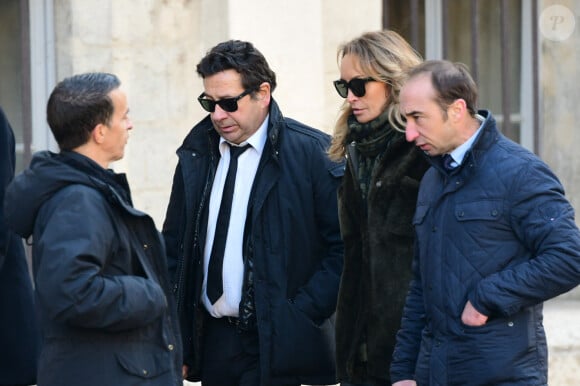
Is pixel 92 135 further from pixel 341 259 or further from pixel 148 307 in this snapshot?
pixel 341 259

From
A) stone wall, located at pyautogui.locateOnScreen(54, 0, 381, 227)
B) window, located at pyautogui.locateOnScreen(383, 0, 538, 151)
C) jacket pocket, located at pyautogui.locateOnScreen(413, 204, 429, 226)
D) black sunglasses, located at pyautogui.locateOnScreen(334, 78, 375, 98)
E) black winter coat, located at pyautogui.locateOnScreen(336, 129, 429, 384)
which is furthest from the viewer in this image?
window, located at pyautogui.locateOnScreen(383, 0, 538, 151)

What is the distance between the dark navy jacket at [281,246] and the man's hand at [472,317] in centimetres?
91

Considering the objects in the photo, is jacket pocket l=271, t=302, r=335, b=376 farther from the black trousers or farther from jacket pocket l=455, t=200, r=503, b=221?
jacket pocket l=455, t=200, r=503, b=221

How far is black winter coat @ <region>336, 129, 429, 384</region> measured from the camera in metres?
4.68

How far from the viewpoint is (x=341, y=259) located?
16.4 feet

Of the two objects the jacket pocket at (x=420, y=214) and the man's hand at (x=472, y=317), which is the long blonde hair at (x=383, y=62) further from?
the man's hand at (x=472, y=317)

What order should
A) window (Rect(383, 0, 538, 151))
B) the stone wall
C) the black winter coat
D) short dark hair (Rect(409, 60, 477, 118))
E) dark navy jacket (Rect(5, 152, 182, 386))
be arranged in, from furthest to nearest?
1. window (Rect(383, 0, 538, 151))
2. the stone wall
3. the black winter coat
4. short dark hair (Rect(409, 60, 477, 118))
5. dark navy jacket (Rect(5, 152, 182, 386))

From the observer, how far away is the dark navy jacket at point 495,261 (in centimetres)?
406

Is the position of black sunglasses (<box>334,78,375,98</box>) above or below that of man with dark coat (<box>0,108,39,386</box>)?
above

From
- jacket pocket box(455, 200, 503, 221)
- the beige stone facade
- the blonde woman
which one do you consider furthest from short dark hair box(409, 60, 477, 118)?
the beige stone facade

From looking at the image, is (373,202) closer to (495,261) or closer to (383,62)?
Result: (383,62)

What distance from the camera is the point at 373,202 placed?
4.70 m

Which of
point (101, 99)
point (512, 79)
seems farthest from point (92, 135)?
point (512, 79)

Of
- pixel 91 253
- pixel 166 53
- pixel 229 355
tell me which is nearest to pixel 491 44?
pixel 166 53
